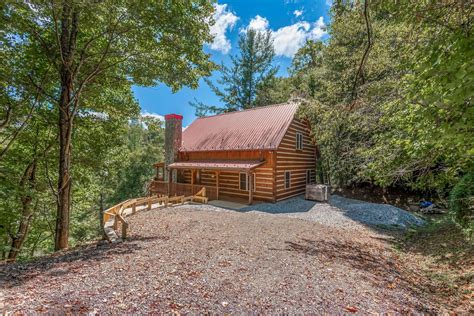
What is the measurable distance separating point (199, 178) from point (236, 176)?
3.39 m

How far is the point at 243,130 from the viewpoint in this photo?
1559cm

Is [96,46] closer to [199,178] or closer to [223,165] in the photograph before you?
[223,165]

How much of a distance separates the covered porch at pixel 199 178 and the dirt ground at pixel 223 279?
20.2ft

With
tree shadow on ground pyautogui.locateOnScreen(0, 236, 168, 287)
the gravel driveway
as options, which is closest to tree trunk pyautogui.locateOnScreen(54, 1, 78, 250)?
tree shadow on ground pyautogui.locateOnScreen(0, 236, 168, 287)

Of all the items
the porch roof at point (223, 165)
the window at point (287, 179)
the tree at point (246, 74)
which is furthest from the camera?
the tree at point (246, 74)

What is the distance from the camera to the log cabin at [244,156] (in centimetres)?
1331

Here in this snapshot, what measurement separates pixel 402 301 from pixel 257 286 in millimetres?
2368

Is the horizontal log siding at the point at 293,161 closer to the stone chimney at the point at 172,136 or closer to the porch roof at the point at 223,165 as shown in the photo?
the porch roof at the point at 223,165

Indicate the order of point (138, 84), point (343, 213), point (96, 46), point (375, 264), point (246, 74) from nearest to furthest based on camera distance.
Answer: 1. point (375, 264)
2. point (96, 46)
3. point (138, 84)
4. point (343, 213)
5. point (246, 74)

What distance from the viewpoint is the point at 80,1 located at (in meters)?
5.15

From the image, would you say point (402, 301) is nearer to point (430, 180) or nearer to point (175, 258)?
point (175, 258)

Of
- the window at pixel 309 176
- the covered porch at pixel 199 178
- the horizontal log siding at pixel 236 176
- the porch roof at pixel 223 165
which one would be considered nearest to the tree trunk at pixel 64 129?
the covered porch at pixel 199 178

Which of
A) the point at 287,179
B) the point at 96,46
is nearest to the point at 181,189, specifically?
the point at 287,179

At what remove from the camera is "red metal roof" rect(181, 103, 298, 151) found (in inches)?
544
